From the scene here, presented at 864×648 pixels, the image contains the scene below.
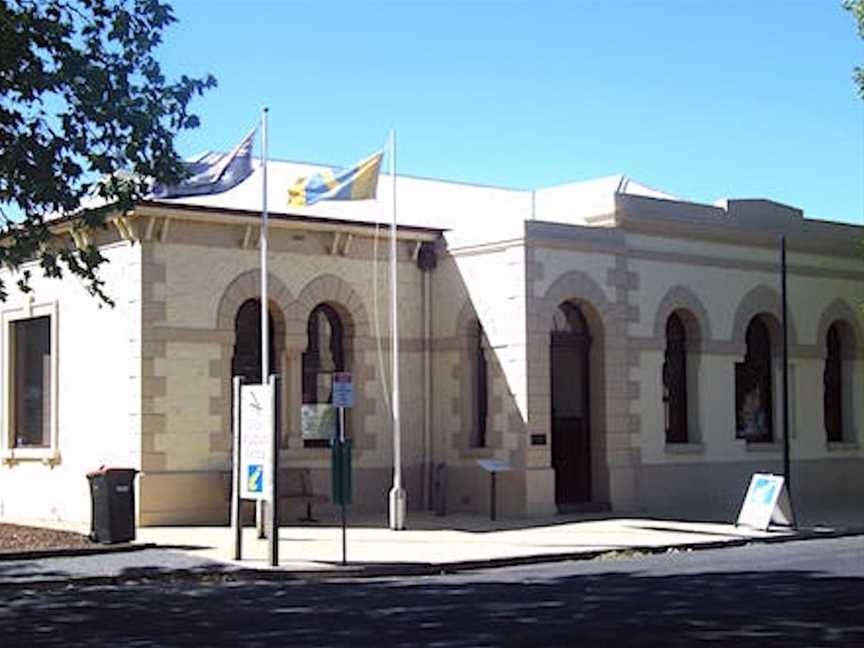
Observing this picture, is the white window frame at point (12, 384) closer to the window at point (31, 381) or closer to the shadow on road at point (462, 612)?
the window at point (31, 381)

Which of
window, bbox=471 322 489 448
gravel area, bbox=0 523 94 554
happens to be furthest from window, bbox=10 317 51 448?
window, bbox=471 322 489 448

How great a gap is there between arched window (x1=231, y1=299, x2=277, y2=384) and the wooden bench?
5.78ft

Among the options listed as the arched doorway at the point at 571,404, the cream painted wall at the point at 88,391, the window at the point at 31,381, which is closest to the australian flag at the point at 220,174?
the cream painted wall at the point at 88,391

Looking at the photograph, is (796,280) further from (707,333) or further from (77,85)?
(77,85)

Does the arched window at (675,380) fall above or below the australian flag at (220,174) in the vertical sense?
below

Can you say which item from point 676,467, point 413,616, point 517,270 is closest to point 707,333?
point 676,467

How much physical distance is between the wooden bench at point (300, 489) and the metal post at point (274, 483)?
6219mm

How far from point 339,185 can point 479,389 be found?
220 inches

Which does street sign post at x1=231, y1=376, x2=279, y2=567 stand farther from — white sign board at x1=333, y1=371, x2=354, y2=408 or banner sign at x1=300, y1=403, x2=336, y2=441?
banner sign at x1=300, y1=403, x2=336, y2=441

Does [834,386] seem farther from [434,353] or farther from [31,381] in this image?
[31,381]

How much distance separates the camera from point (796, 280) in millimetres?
30172

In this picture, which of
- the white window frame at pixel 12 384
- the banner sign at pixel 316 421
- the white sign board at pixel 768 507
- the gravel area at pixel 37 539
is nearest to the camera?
the gravel area at pixel 37 539

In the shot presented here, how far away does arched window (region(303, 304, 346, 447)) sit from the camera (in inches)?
1001

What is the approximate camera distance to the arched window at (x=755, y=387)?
29172 mm
